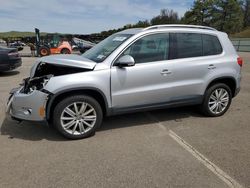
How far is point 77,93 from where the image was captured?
13.8 feet

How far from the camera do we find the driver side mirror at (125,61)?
4.18 m

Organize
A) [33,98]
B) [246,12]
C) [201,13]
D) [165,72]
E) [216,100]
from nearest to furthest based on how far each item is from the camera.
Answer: [33,98]
[165,72]
[216,100]
[201,13]
[246,12]

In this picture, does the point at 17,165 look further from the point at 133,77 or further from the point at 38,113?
the point at 133,77

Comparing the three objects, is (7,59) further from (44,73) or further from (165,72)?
(165,72)

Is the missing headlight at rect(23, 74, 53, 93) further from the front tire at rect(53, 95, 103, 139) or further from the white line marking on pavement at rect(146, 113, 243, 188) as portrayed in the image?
the white line marking on pavement at rect(146, 113, 243, 188)

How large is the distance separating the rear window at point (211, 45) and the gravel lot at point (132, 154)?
1.33 m

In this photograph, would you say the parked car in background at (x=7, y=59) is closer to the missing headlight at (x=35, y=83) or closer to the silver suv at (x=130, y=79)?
the silver suv at (x=130, y=79)

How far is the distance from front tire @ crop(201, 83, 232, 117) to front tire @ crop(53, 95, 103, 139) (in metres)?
2.23

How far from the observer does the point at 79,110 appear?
420cm

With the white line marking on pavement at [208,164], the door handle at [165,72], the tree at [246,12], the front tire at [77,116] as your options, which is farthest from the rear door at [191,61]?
the tree at [246,12]

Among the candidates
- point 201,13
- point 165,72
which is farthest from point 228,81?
point 201,13

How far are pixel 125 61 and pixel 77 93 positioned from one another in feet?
3.03

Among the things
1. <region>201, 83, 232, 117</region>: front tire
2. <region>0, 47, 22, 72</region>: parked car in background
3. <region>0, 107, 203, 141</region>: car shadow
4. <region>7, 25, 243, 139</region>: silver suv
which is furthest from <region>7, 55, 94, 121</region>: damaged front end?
<region>0, 47, 22, 72</region>: parked car in background

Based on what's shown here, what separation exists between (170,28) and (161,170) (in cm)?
266
